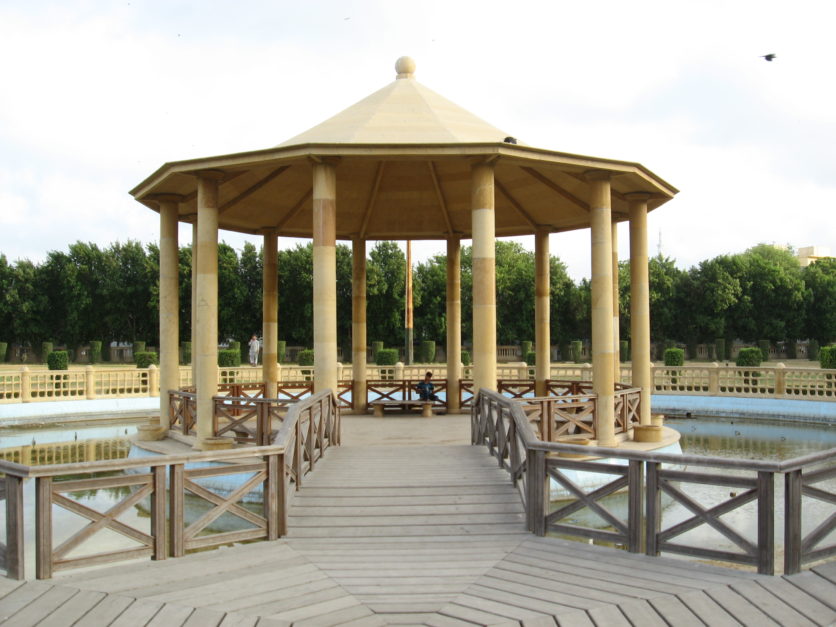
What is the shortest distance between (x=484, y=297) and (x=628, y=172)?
3576mm

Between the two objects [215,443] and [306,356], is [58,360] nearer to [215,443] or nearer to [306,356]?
[306,356]

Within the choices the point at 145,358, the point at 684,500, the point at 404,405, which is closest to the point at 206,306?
the point at 404,405

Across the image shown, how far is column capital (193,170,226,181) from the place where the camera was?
41.5 ft

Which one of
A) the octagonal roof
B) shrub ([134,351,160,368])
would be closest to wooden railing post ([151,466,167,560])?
the octagonal roof

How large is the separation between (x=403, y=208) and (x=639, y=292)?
23.0 ft

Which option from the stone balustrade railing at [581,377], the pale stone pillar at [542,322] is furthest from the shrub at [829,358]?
the pale stone pillar at [542,322]

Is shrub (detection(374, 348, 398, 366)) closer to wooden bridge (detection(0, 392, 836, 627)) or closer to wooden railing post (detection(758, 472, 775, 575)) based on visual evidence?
wooden bridge (detection(0, 392, 836, 627))

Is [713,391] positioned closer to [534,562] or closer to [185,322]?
[534,562]

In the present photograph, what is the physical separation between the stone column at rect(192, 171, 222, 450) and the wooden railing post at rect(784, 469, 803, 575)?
9359 millimetres

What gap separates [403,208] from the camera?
19.4 meters

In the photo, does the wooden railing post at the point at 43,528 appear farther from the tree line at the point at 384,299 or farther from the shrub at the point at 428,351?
the tree line at the point at 384,299

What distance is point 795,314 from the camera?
58969 millimetres

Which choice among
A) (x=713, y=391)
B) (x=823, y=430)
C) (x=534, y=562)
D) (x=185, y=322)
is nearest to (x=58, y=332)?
(x=185, y=322)

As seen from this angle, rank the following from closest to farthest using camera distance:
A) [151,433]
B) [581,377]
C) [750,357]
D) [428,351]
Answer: [151,433] → [581,377] → [750,357] → [428,351]
